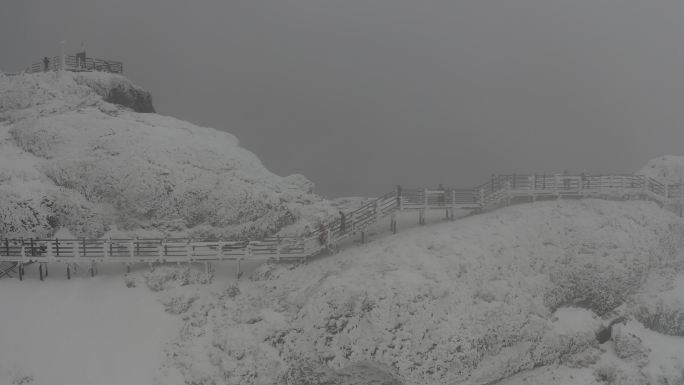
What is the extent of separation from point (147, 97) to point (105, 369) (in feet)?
76.1

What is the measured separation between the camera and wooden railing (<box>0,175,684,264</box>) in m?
22.0

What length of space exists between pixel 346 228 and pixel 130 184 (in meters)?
10.7

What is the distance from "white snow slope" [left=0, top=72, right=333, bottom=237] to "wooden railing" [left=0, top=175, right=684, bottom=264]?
4.05ft

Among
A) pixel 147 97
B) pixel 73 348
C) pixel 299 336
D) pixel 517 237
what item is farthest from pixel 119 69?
pixel 517 237

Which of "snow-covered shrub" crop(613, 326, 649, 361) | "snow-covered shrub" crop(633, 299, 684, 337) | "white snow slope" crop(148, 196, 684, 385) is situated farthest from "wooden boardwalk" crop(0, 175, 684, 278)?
"snow-covered shrub" crop(613, 326, 649, 361)

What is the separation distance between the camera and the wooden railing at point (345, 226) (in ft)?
72.3

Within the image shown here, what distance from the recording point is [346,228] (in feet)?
80.2

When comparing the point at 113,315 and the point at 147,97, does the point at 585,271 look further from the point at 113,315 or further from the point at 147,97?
the point at 147,97

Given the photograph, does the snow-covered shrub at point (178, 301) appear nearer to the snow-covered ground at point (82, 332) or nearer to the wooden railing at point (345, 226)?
the snow-covered ground at point (82, 332)

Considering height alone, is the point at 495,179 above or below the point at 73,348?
above

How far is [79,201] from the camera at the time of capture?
79.4ft

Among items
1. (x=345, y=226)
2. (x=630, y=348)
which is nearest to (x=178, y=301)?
(x=345, y=226)

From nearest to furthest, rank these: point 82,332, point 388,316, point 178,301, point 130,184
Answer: point 388,316 → point 82,332 → point 178,301 → point 130,184

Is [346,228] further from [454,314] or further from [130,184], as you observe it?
[130,184]
